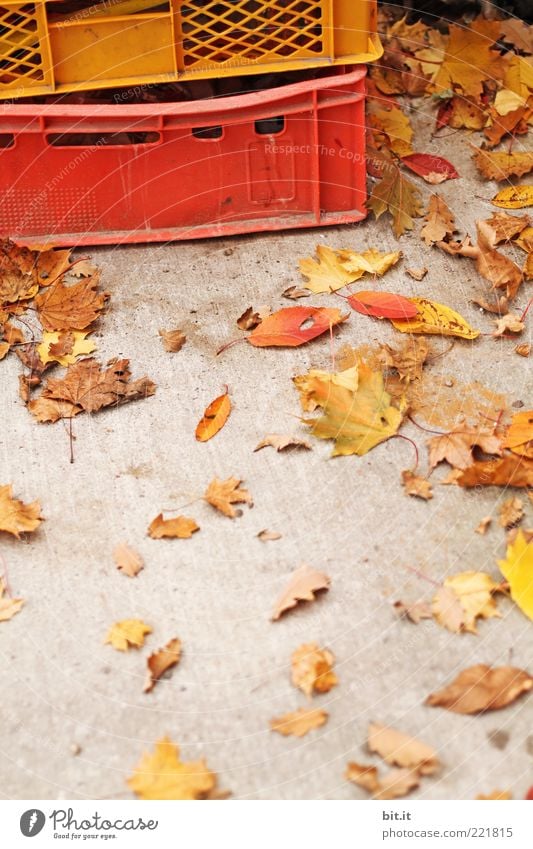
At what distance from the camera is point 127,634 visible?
2027 millimetres

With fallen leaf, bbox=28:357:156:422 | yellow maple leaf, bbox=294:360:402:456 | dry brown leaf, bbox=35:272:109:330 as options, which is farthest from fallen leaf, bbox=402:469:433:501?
dry brown leaf, bbox=35:272:109:330

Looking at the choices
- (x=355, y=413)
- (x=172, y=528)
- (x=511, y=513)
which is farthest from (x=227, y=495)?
(x=511, y=513)

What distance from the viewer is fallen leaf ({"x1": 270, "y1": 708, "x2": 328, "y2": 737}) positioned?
1.85 metres

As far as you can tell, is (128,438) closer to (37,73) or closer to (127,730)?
(127,730)

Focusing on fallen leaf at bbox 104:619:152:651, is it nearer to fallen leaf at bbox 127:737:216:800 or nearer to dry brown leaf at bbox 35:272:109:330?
fallen leaf at bbox 127:737:216:800

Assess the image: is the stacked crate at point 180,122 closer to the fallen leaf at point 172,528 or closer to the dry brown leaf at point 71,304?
the dry brown leaf at point 71,304

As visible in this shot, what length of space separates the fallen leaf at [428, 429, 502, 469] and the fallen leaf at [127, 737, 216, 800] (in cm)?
85

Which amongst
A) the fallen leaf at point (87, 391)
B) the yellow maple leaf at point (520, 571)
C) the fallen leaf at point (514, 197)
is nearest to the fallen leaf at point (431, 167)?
the fallen leaf at point (514, 197)

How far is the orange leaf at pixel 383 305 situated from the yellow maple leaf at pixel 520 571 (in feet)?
2.51

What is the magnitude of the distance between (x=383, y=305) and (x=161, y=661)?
1.17 m

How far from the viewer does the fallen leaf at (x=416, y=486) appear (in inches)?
87.7

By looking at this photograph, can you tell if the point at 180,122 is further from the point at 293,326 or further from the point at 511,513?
the point at 511,513

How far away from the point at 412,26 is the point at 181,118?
1181 millimetres
